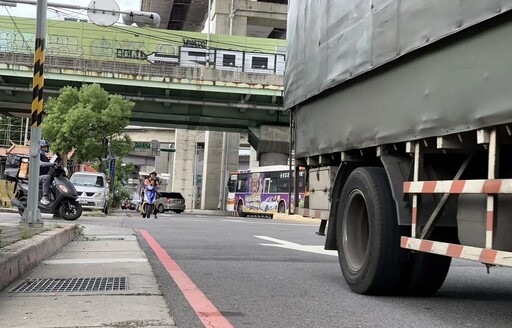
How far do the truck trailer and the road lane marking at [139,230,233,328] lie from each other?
1.56m

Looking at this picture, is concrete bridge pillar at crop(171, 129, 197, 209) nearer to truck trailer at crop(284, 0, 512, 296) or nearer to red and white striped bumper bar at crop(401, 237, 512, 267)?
truck trailer at crop(284, 0, 512, 296)

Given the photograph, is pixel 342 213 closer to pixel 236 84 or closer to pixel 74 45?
pixel 236 84

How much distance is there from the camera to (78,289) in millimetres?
5672

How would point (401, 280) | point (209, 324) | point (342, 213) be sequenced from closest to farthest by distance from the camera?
point (209, 324)
point (401, 280)
point (342, 213)

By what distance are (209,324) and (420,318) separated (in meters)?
1.78

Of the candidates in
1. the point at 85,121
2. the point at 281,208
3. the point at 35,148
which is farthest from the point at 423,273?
the point at 85,121

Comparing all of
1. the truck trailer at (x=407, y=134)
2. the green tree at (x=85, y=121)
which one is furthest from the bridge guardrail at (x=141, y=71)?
the truck trailer at (x=407, y=134)

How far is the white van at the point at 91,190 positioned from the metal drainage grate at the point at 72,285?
16.5 metres

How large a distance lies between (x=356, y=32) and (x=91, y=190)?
61.2 ft

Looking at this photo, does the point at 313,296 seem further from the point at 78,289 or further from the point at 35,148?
the point at 35,148

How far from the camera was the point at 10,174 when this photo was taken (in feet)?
48.0

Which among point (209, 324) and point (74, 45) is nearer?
Answer: point (209, 324)

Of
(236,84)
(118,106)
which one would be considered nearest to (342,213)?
(118,106)

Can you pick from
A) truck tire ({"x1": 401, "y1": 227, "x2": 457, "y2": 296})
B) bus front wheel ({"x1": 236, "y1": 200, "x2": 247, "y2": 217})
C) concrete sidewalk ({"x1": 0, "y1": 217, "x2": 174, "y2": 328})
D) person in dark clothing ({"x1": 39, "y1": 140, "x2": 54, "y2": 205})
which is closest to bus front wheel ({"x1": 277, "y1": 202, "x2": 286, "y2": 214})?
bus front wheel ({"x1": 236, "y1": 200, "x2": 247, "y2": 217})
